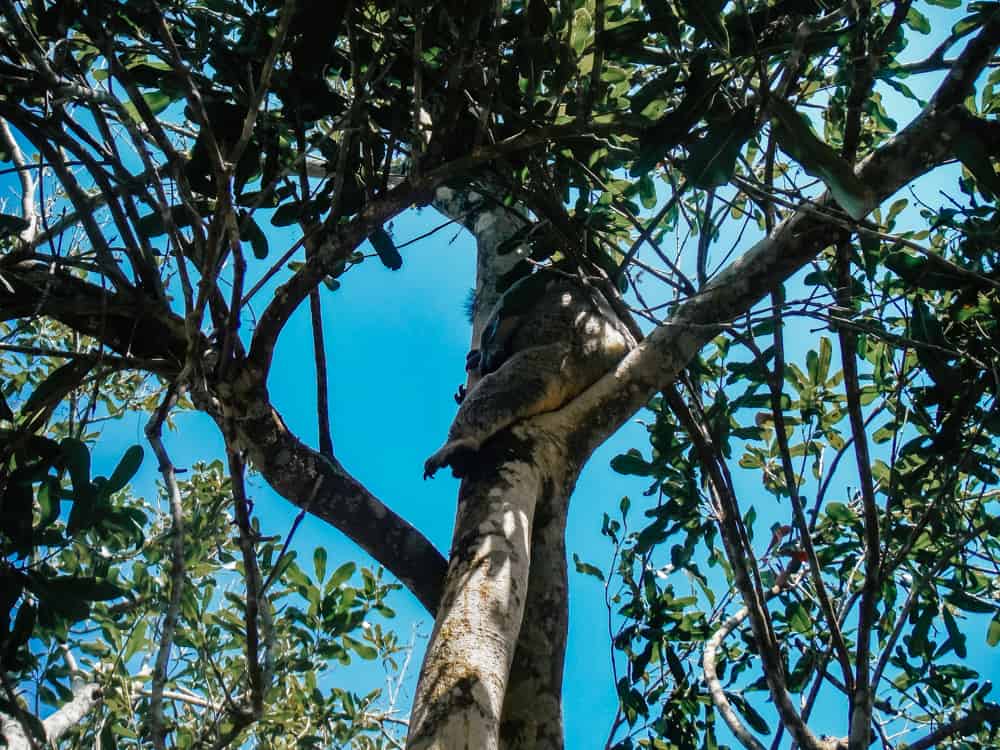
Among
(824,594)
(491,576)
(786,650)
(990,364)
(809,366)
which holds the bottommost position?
(491,576)

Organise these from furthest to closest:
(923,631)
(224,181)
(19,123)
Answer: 1. (923,631)
2. (19,123)
3. (224,181)

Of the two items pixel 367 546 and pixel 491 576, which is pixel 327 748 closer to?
pixel 367 546

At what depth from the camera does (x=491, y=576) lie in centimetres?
201

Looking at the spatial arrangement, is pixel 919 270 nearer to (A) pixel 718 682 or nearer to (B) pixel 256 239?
(A) pixel 718 682

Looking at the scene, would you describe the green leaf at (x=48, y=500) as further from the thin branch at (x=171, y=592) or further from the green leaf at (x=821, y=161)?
the green leaf at (x=821, y=161)

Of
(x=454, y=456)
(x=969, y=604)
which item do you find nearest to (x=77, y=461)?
(x=454, y=456)

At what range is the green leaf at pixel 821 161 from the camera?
1.99 m

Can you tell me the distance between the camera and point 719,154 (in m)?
2.16

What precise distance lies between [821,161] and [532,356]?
152 cm

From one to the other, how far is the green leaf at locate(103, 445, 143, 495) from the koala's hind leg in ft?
3.21

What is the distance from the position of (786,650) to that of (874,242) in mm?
2030

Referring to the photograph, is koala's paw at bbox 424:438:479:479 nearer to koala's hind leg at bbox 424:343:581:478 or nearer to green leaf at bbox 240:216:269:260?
koala's hind leg at bbox 424:343:581:478

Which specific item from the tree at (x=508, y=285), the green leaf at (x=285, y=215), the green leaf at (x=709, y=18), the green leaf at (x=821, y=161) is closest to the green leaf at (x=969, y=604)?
the tree at (x=508, y=285)

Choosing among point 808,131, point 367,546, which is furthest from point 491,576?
point 808,131
